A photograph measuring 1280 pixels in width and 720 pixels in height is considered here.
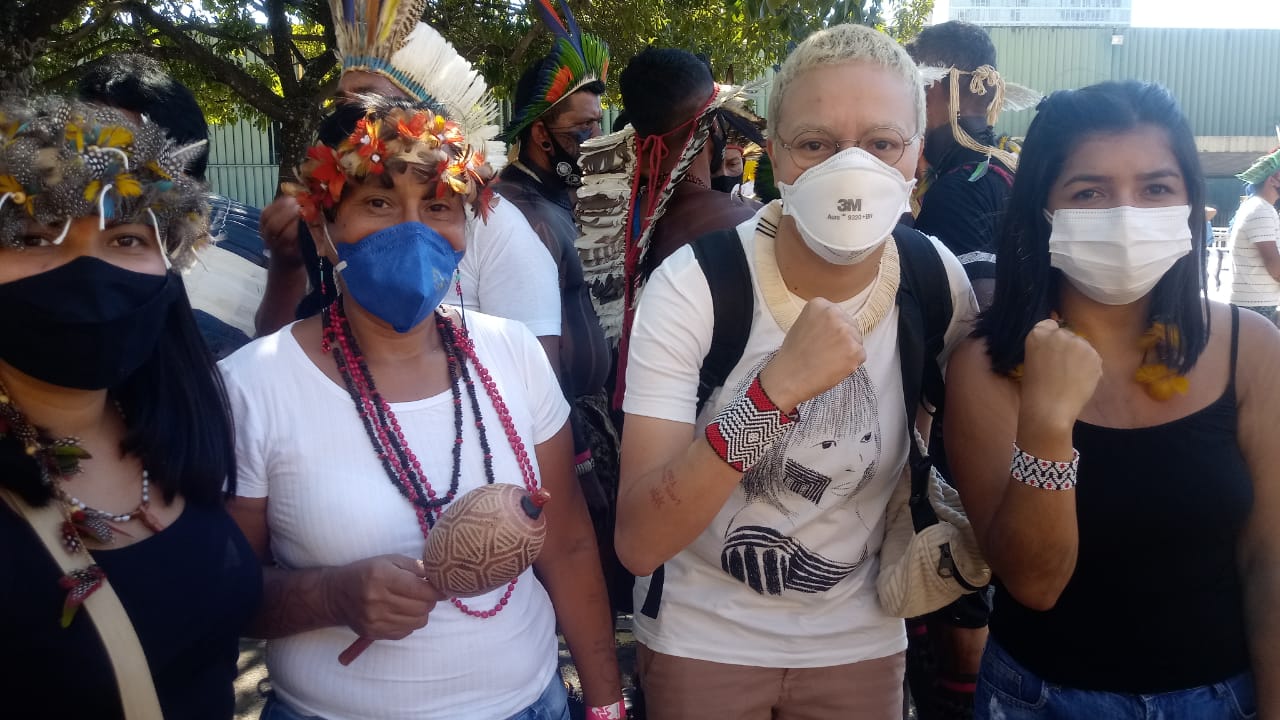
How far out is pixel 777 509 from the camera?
205 centimetres

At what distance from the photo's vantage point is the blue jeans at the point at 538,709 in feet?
A: 6.28

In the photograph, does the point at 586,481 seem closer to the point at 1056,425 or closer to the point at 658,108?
the point at 658,108

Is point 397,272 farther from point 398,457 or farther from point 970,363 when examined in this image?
point 970,363

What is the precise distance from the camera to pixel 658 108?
3.26 m

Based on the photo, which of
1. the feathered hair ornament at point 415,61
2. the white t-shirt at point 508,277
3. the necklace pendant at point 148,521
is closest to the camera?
the necklace pendant at point 148,521

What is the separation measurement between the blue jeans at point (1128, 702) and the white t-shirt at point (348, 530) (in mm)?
1122

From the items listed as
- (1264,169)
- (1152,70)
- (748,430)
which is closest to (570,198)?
(748,430)

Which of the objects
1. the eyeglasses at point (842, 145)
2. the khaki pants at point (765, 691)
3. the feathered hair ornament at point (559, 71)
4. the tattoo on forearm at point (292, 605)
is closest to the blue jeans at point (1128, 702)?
the khaki pants at point (765, 691)

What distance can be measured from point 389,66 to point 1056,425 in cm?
195

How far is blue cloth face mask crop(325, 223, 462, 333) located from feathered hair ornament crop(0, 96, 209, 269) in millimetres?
344

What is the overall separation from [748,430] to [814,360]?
179 millimetres

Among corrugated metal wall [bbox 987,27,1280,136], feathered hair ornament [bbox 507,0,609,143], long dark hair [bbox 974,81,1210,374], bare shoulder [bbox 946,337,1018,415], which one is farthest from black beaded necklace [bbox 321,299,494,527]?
corrugated metal wall [bbox 987,27,1280,136]

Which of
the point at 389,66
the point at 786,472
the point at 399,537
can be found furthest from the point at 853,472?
the point at 389,66

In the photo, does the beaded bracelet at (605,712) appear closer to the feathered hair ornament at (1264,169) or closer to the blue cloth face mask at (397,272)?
the blue cloth face mask at (397,272)
